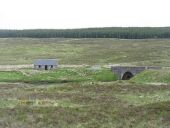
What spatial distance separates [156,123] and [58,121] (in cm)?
870

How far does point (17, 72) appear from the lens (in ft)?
304

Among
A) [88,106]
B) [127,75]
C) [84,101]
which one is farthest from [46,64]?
[88,106]

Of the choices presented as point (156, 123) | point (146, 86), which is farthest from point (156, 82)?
point (156, 123)

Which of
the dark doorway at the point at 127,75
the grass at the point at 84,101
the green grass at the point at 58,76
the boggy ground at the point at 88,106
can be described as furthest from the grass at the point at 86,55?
the boggy ground at the point at 88,106

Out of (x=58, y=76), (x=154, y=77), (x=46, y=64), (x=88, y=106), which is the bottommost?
(x=58, y=76)

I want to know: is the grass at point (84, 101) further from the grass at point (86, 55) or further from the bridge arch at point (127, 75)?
the grass at point (86, 55)

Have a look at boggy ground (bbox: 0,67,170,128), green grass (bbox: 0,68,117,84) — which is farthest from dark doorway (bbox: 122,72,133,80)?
boggy ground (bbox: 0,67,170,128)

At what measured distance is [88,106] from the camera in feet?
163

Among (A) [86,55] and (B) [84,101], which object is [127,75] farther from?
(A) [86,55]

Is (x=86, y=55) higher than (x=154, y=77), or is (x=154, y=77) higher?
(x=154, y=77)

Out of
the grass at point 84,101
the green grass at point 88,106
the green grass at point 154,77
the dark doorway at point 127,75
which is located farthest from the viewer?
the dark doorway at point 127,75

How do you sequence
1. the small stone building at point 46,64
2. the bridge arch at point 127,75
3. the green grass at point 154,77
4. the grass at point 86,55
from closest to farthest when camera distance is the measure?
the green grass at point 154,77 → the bridge arch at point 127,75 → the small stone building at point 46,64 → the grass at point 86,55

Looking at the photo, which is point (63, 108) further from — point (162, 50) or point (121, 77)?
point (162, 50)

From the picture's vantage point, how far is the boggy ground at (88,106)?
134 ft
